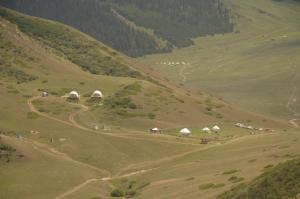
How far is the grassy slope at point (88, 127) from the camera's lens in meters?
96.6

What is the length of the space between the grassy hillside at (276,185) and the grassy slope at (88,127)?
23210mm

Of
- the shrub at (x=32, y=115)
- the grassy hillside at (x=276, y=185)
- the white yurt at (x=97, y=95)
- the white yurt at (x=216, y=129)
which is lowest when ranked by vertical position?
the white yurt at (x=97, y=95)

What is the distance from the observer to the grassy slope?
317ft

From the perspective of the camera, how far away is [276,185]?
55250 millimetres

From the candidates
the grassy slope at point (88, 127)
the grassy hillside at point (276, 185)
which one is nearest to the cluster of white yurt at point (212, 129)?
Answer: the grassy slope at point (88, 127)

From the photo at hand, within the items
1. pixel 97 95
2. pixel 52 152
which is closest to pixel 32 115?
pixel 52 152

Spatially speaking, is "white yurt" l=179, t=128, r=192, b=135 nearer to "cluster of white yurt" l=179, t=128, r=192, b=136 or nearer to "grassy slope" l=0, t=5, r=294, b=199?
"cluster of white yurt" l=179, t=128, r=192, b=136

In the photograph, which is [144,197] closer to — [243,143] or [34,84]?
[243,143]

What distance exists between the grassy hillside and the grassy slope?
2321 cm

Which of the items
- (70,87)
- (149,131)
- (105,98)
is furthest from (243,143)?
(70,87)

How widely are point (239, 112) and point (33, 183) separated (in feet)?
307

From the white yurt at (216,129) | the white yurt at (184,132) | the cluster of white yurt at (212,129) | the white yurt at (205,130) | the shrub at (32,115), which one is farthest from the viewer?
the white yurt at (216,129)

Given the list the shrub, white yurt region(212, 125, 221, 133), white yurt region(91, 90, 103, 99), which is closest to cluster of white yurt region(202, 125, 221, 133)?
white yurt region(212, 125, 221, 133)

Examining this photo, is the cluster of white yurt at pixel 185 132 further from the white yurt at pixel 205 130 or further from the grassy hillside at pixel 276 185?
the grassy hillside at pixel 276 185
